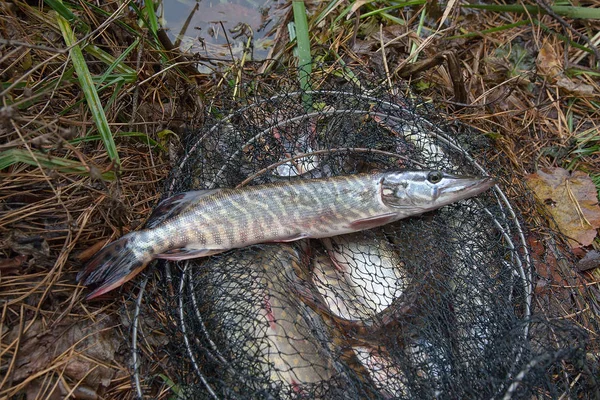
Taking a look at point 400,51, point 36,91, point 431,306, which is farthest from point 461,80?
point 36,91

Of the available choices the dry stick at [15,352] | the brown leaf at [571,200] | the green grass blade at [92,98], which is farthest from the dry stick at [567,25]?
the dry stick at [15,352]

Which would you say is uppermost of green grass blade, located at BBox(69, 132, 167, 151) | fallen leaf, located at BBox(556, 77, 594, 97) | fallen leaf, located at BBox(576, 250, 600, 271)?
green grass blade, located at BBox(69, 132, 167, 151)

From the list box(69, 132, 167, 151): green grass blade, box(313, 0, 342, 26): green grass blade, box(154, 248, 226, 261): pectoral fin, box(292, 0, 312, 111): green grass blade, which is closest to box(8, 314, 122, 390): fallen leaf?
box(154, 248, 226, 261): pectoral fin

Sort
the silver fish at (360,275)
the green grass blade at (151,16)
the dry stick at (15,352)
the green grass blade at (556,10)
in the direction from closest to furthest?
1. the dry stick at (15,352)
2. the silver fish at (360,275)
3. the green grass blade at (151,16)
4. the green grass blade at (556,10)

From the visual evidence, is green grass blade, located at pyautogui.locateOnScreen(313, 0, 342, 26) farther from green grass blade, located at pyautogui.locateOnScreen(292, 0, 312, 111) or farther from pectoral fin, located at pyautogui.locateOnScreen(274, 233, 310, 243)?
pectoral fin, located at pyautogui.locateOnScreen(274, 233, 310, 243)

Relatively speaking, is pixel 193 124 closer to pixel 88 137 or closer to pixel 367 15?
pixel 88 137

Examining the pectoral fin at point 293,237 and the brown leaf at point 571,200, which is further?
the brown leaf at point 571,200

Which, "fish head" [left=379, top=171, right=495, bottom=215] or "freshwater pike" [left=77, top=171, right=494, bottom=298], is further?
"fish head" [left=379, top=171, right=495, bottom=215]

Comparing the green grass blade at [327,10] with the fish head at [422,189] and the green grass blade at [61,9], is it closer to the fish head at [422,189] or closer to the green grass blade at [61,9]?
the fish head at [422,189]
